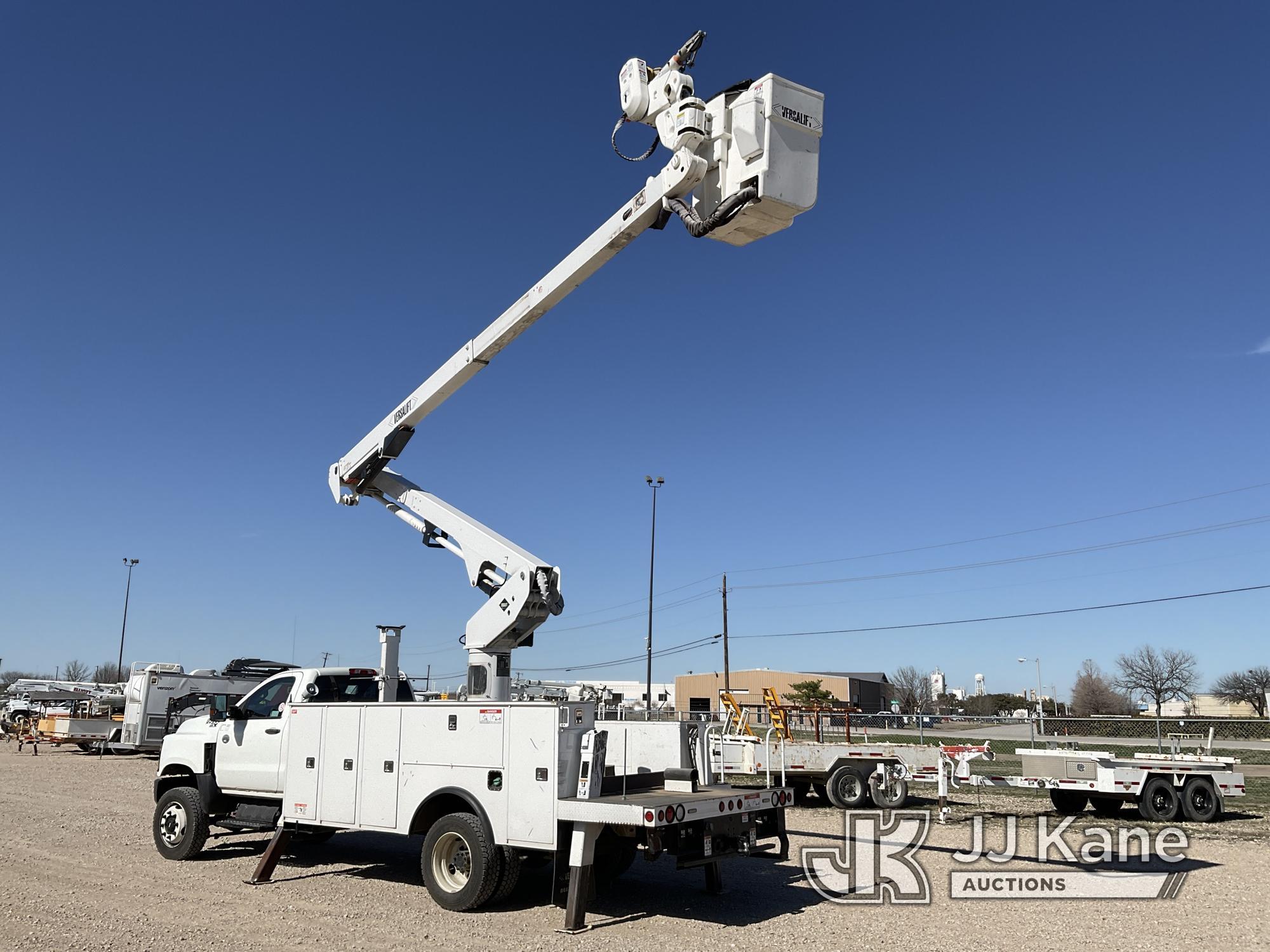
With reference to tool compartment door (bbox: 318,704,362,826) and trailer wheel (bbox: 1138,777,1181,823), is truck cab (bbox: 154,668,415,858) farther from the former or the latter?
trailer wheel (bbox: 1138,777,1181,823)

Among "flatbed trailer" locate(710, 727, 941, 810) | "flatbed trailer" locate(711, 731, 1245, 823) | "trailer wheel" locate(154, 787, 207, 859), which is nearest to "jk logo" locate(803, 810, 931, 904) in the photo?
"flatbed trailer" locate(711, 731, 1245, 823)

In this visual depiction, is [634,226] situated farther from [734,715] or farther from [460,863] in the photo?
[734,715]

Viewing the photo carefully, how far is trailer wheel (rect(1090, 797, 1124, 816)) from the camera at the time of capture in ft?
56.5

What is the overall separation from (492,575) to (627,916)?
5.08m

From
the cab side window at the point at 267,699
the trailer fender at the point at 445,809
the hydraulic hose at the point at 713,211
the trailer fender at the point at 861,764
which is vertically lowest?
the trailer fender at the point at 861,764

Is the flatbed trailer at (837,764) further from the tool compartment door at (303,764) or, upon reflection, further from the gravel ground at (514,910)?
the tool compartment door at (303,764)

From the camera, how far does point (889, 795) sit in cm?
1712

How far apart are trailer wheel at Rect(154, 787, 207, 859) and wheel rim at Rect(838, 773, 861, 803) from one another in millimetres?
10458

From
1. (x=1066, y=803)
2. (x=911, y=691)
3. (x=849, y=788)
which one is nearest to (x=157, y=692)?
(x=849, y=788)

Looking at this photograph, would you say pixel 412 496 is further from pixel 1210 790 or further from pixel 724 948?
pixel 1210 790

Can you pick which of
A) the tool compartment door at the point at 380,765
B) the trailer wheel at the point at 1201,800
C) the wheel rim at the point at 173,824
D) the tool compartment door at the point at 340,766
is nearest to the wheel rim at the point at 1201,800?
the trailer wheel at the point at 1201,800

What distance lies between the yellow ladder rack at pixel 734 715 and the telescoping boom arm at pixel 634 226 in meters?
7.45

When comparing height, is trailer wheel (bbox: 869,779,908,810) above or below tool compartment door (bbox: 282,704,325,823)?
below

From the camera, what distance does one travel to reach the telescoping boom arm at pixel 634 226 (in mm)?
9328
